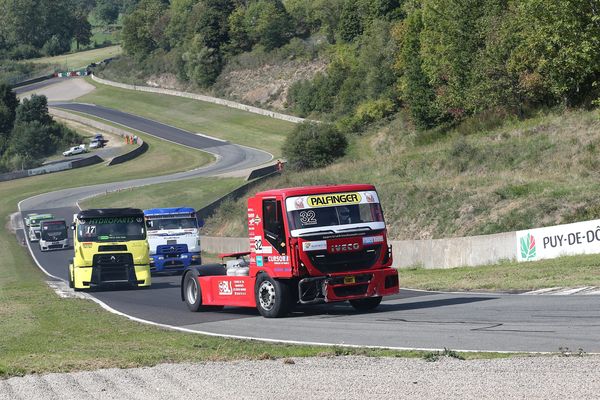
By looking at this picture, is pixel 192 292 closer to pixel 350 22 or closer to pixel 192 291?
pixel 192 291

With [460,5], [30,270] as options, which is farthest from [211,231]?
[460,5]

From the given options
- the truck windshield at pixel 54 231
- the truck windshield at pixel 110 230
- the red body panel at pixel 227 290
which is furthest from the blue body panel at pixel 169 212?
the truck windshield at pixel 54 231

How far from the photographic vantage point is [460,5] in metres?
64.9

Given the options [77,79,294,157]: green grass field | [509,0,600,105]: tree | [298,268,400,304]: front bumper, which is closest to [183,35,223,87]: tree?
[77,79,294,157]: green grass field

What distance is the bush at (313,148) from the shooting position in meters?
74.9

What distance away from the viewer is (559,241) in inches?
1196

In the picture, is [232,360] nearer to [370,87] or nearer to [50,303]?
[50,303]

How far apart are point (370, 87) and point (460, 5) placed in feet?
83.3

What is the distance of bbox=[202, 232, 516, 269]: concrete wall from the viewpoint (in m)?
32.1

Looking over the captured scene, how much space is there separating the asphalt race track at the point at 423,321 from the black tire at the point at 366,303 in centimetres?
25

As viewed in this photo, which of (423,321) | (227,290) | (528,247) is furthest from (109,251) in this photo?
(423,321)

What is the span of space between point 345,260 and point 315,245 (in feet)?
2.71

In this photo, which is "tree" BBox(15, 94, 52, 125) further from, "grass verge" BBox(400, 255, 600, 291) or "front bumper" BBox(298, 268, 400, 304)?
"front bumper" BBox(298, 268, 400, 304)

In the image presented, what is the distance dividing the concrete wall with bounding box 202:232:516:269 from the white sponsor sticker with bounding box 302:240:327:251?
12.6 meters
